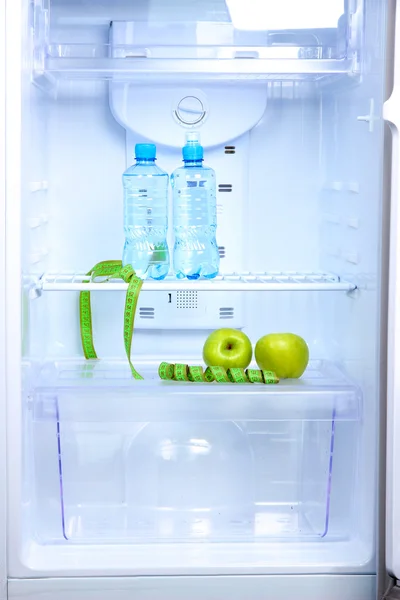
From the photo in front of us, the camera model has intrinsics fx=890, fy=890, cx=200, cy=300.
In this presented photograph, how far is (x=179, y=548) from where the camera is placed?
5.44ft

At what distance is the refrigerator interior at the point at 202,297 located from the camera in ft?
5.36

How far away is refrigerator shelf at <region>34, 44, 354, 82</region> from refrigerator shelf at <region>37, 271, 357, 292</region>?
0.40 meters

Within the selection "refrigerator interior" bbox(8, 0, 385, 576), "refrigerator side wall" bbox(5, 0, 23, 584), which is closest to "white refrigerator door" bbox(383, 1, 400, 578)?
"refrigerator interior" bbox(8, 0, 385, 576)

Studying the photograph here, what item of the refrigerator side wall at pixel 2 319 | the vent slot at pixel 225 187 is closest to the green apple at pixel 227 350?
the vent slot at pixel 225 187

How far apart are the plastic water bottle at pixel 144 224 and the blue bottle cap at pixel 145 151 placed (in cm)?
7

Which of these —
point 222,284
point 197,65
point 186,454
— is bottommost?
point 186,454

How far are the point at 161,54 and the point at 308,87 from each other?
0.34m

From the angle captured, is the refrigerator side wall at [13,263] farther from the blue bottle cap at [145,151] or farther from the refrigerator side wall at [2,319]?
the blue bottle cap at [145,151]

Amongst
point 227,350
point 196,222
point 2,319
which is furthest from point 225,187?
point 2,319

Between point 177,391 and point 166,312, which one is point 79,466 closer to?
point 177,391

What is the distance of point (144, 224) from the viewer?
6.16 ft

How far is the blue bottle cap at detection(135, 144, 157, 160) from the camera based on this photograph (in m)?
1.75

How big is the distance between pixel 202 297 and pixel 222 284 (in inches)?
11.1

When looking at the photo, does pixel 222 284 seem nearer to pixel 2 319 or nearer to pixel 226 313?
pixel 226 313
